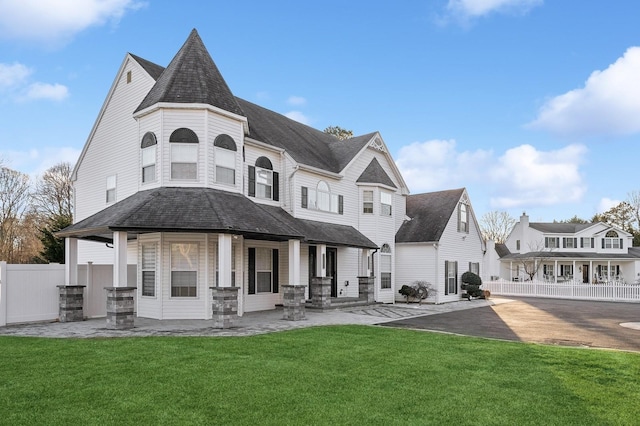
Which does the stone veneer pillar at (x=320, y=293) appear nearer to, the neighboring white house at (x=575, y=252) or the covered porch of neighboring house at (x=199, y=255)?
the covered porch of neighboring house at (x=199, y=255)

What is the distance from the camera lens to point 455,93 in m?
22.5

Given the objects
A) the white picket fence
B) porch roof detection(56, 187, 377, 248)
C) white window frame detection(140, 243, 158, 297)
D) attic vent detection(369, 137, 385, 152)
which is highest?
attic vent detection(369, 137, 385, 152)

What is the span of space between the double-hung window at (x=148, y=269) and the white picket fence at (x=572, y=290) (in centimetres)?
2665

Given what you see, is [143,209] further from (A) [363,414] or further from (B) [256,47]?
(A) [363,414]

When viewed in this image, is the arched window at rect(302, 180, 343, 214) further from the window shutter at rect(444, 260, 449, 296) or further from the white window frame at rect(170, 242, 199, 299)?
the window shutter at rect(444, 260, 449, 296)

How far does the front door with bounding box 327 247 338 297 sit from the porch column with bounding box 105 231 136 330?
10533 millimetres

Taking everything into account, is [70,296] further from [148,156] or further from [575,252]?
[575,252]

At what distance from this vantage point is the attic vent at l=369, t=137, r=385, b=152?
978 inches

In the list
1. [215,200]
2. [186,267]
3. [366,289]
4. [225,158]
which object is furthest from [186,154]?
[366,289]

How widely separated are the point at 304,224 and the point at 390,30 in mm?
9223

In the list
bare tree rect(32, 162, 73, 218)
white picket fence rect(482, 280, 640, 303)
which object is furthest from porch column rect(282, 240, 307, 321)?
bare tree rect(32, 162, 73, 218)

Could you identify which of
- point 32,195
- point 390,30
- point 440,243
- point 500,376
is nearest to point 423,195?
point 440,243

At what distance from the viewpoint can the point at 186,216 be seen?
1379 cm

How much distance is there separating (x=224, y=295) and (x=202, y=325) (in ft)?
4.89
